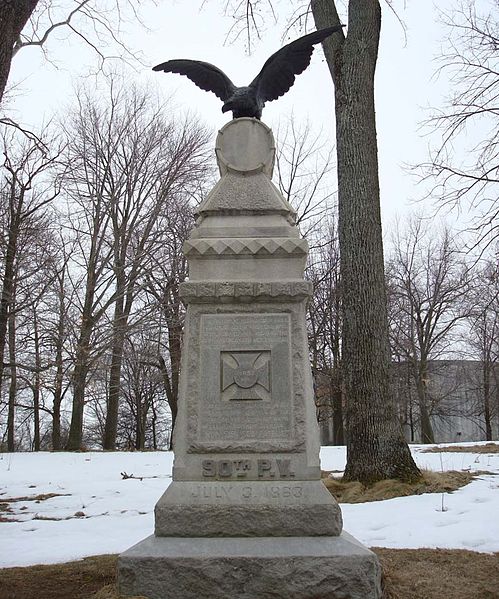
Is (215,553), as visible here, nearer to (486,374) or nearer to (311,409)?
(311,409)

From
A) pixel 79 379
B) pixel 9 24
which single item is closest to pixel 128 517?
pixel 9 24

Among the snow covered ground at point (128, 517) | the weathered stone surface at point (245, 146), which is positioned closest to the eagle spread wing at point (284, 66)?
the weathered stone surface at point (245, 146)

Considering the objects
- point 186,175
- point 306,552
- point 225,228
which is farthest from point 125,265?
point 306,552

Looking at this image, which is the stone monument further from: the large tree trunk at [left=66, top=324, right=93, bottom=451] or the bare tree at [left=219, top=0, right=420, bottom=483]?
the large tree trunk at [left=66, top=324, right=93, bottom=451]

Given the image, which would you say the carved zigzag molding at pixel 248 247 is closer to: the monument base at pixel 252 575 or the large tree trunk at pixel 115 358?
the monument base at pixel 252 575

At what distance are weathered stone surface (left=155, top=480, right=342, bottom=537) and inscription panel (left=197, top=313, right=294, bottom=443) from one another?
1.39 feet

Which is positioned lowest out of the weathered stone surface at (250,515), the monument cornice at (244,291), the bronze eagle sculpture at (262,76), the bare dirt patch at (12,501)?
the bare dirt patch at (12,501)

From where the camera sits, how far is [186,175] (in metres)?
24.8

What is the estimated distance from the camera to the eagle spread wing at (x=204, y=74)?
5328 millimetres

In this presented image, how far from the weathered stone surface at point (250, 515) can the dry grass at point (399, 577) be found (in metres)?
0.54

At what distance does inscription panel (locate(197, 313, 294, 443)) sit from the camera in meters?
4.39

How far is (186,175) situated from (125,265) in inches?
221

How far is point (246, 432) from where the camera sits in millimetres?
4383

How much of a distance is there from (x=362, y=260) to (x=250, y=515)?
208 inches
